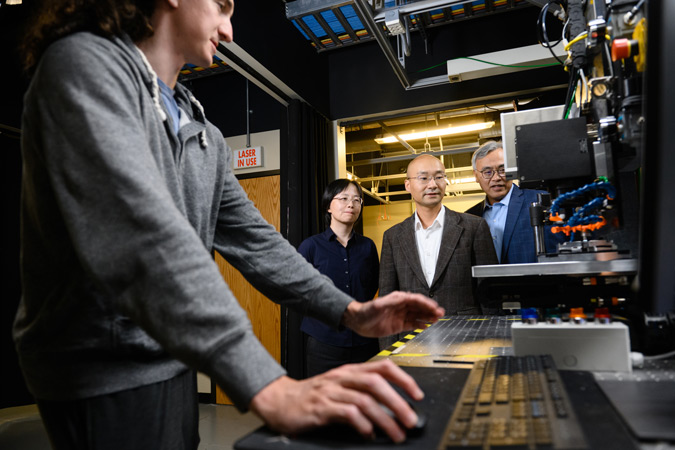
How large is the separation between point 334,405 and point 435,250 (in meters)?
2.22

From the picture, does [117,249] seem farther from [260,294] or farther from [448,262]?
[260,294]

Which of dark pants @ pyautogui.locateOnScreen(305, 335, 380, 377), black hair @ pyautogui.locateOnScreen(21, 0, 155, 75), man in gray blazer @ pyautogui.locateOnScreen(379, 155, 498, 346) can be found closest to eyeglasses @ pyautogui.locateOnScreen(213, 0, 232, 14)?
black hair @ pyautogui.locateOnScreen(21, 0, 155, 75)

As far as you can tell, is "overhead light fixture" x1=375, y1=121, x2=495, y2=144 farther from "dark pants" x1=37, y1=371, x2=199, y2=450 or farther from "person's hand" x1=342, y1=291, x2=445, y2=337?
"dark pants" x1=37, y1=371, x2=199, y2=450

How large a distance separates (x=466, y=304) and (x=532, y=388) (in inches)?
72.6

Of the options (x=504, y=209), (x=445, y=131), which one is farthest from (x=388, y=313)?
(x=445, y=131)

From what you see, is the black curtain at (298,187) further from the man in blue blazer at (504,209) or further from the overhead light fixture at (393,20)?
the man in blue blazer at (504,209)

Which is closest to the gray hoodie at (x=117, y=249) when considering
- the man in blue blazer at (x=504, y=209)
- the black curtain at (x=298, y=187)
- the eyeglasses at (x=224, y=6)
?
the eyeglasses at (x=224, y=6)

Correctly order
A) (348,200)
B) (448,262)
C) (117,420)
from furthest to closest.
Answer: (348,200) → (448,262) → (117,420)

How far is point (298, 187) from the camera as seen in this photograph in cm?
363

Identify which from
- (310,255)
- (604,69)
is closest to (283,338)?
(310,255)

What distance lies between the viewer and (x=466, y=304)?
2404mm

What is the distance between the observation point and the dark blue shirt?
2.69 meters

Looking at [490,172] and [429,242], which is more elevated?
[490,172]

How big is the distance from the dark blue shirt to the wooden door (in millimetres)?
1382
